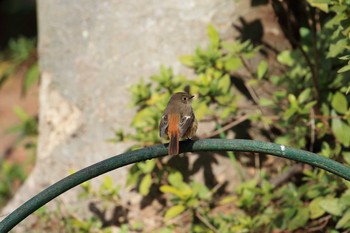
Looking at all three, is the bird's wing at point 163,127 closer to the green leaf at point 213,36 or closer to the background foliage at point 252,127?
the background foliage at point 252,127

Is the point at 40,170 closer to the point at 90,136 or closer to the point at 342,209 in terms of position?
the point at 90,136

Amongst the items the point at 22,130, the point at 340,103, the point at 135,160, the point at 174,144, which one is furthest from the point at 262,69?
the point at 22,130

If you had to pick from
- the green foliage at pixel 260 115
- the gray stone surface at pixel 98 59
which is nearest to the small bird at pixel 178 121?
the green foliage at pixel 260 115

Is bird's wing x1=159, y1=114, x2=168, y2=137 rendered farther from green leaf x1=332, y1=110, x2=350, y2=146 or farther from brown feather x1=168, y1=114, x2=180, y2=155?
green leaf x1=332, y1=110, x2=350, y2=146

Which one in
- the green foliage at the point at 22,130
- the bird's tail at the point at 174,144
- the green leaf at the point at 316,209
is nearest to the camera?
the bird's tail at the point at 174,144

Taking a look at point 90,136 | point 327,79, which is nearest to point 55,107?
point 90,136

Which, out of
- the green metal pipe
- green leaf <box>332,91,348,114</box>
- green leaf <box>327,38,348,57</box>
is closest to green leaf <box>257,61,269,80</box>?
green leaf <box>332,91,348,114</box>
